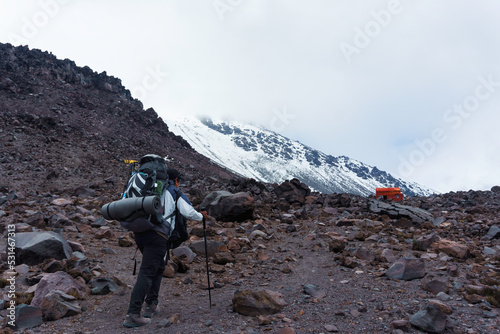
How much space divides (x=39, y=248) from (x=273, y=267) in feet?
17.3

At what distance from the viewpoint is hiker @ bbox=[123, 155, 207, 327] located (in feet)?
15.4

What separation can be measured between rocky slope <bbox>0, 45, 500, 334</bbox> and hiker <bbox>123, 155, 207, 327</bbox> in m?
0.25

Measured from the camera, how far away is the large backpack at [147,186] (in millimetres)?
4734

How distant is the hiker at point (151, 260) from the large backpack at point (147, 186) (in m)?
0.09

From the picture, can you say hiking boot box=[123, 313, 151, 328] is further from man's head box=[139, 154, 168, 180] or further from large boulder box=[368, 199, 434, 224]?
large boulder box=[368, 199, 434, 224]

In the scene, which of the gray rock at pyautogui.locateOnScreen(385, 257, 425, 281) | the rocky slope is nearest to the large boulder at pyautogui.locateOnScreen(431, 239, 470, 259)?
the rocky slope

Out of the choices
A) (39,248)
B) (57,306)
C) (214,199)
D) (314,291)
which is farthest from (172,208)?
(214,199)

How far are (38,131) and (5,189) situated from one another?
13204 mm

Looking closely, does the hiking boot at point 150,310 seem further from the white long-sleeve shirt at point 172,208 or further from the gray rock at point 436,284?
the gray rock at point 436,284

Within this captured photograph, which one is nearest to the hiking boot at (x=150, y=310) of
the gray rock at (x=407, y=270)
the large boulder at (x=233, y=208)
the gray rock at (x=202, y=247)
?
the gray rock at (x=202, y=247)

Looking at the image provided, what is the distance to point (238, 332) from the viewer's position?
431 cm

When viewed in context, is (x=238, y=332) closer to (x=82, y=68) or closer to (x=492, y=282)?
(x=492, y=282)

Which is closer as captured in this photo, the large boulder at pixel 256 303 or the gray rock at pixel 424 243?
the large boulder at pixel 256 303

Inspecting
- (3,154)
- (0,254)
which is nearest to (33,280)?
(0,254)
